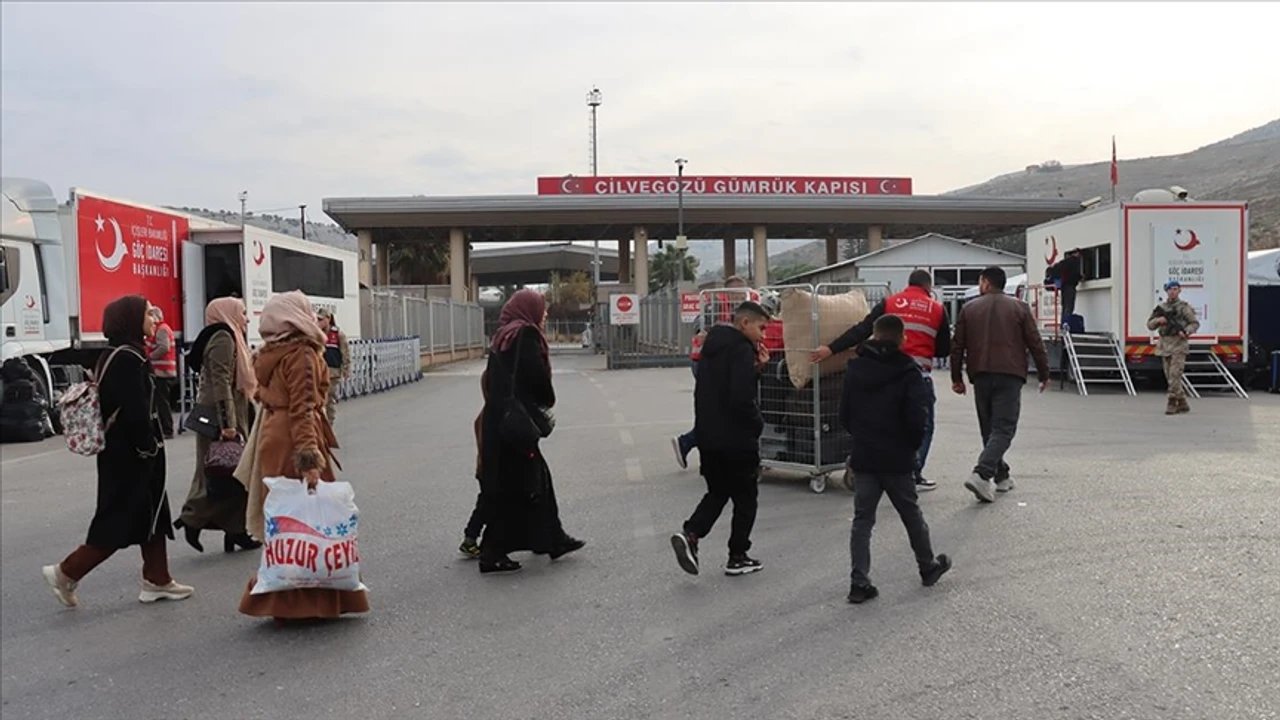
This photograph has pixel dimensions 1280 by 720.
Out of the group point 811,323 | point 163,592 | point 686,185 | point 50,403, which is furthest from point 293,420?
point 686,185

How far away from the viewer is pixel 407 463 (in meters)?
11.5

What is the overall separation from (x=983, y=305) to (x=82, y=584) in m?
6.85

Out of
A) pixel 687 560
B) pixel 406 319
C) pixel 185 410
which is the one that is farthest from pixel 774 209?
pixel 687 560

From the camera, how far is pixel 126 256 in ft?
56.3

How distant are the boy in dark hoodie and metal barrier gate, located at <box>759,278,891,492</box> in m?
2.47

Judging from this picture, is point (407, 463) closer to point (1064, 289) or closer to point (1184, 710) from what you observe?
point (1184, 710)

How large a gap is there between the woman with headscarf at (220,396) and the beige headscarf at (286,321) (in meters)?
1.52

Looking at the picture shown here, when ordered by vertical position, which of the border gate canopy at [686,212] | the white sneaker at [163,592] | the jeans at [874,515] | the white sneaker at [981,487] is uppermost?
the border gate canopy at [686,212]

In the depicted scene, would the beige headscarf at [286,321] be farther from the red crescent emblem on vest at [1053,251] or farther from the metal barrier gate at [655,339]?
the metal barrier gate at [655,339]

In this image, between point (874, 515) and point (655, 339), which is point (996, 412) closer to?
point (874, 515)

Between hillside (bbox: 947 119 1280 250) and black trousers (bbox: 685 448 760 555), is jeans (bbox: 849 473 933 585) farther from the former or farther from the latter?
hillside (bbox: 947 119 1280 250)

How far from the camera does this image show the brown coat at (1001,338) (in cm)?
829

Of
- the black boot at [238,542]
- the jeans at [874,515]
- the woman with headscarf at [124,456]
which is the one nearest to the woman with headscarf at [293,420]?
the woman with headscarf at [124,456]

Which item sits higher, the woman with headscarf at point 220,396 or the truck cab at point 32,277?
the truck cab at point 32,277
